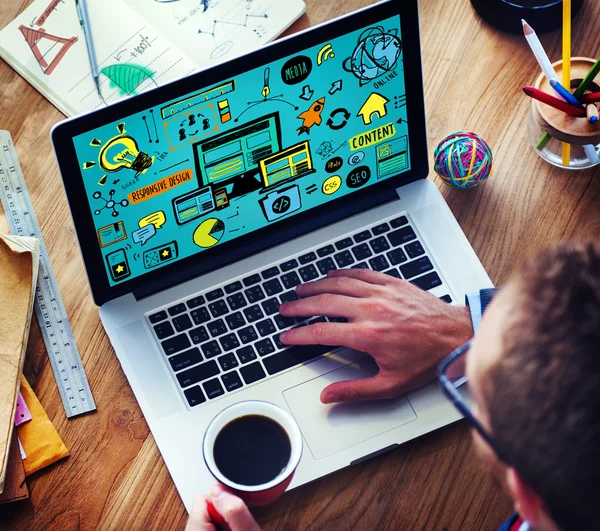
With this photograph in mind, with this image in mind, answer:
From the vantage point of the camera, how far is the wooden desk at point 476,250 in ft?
3.15

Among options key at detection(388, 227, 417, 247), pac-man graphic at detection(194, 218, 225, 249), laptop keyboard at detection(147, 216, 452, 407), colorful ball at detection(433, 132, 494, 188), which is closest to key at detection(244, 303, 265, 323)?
laptop keyboard at detection(147, 216, 452, 407)

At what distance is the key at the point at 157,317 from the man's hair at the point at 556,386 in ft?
1.69

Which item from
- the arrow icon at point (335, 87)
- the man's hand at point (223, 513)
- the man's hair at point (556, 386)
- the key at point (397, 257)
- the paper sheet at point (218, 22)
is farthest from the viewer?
the paper sheet at point (218, 22)

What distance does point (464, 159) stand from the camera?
1044mm

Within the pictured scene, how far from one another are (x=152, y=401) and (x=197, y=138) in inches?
13.5

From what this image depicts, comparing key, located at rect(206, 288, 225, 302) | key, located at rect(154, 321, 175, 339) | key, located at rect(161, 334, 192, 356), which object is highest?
key, located at rect(206, 288, 225, 302)

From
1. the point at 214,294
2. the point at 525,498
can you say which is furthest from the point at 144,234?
the point at 525,498

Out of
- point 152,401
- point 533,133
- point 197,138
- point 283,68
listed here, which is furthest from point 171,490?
point 533,133

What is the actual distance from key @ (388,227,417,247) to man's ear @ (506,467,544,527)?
0.46m

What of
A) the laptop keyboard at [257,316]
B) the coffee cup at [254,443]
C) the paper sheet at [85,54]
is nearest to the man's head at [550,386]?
the coffee cup at [254,443]

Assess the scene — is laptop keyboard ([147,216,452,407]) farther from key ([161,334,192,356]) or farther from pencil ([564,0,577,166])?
pencil ([564,0,577,166])

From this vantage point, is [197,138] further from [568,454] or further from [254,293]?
[568,454]

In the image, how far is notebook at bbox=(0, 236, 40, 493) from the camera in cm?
96

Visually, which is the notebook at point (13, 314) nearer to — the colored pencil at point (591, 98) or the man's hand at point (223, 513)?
the man's hand at point (223, 513)
